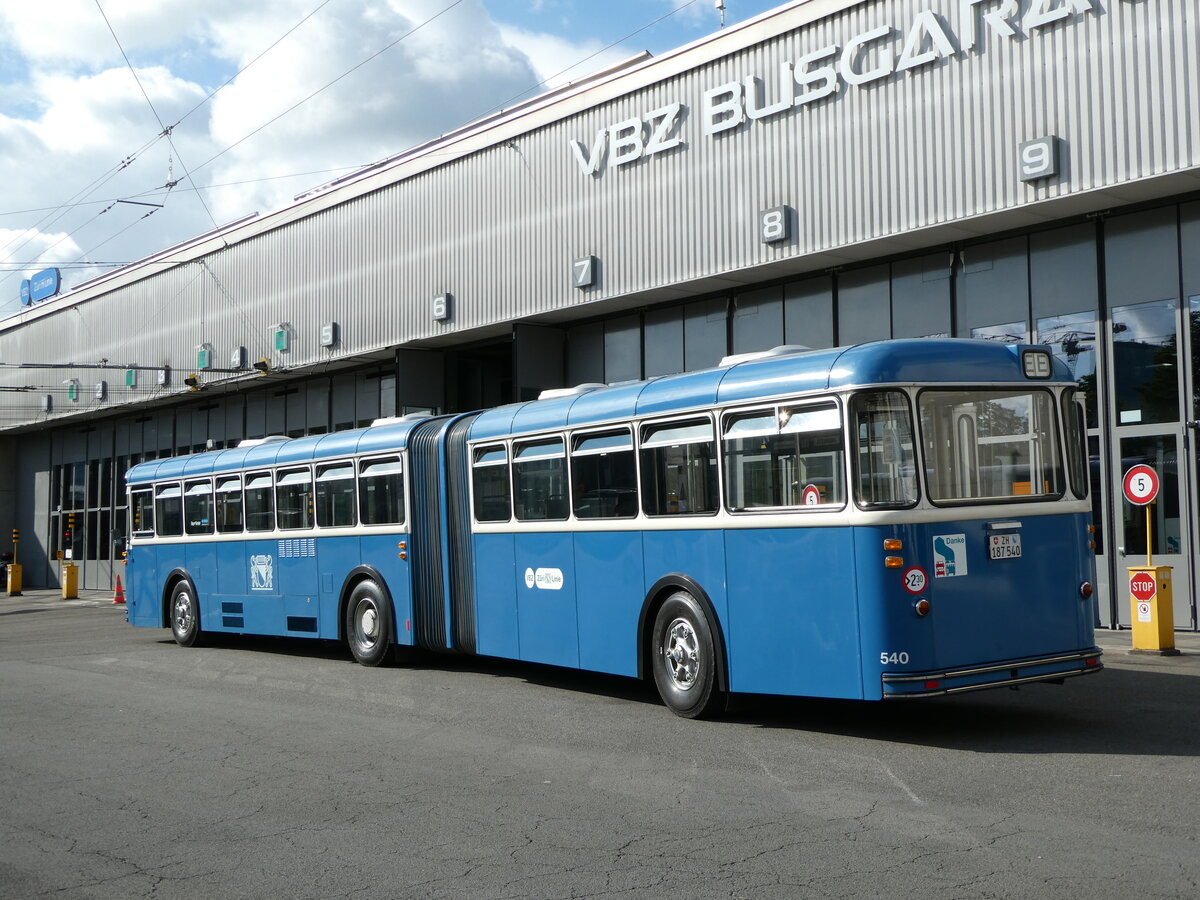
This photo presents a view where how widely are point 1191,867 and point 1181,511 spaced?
476 inches

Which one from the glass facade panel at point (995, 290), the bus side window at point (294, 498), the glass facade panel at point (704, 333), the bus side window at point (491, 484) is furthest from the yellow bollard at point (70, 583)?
the glass facade panel at point (995, 290)

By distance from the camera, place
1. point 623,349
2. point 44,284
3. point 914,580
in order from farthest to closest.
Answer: point 44,284 < point 623,349 < point 914,580

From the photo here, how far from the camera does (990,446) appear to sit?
920 centimetres

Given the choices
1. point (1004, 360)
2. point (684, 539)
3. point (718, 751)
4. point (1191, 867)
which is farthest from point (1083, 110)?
point (1191, 867)

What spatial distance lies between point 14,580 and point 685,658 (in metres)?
37.0

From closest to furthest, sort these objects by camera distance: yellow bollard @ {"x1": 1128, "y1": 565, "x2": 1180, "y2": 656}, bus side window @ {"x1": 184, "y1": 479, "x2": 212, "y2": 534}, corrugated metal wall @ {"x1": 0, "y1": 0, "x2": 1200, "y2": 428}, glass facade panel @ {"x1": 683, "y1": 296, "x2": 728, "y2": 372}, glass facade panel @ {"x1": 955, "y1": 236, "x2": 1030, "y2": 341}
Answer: yellow bollard @ {"x1": 1128, "y1": 565, "x2": 1180, "y2": 656} < corrugated metal wall @ {"x1": 0, "y1": 0, "x2": 1200, "y2": 428} < glass facade panel @ {"x1": 955, "y1": 236, "x2": 1030, "y2": 341} < bus side window @ {"x1": 184, "y1": 479, "x2": 212, "y2": 534} < glass facade panel @ {"x1": 683, "y1": 296, "x2": 728, "y2": 372}

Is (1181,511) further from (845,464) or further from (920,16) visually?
(845,464)

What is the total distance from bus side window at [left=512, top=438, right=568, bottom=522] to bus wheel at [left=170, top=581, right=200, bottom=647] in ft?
27.8

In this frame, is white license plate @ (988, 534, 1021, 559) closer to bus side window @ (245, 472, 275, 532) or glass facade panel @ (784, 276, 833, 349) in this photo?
bus side window @ (245, 472, 275, 532)

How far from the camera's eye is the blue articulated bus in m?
8.77

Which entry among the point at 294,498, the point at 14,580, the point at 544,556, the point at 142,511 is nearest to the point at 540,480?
the point at 544,556

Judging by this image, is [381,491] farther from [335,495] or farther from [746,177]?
[746,177]

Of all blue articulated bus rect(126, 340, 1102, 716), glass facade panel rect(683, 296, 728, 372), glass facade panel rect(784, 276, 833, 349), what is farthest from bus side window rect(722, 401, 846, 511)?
glass facade panel rect(683, 296, 728, 372)

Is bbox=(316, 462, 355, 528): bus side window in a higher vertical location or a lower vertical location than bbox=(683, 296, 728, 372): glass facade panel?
lower
